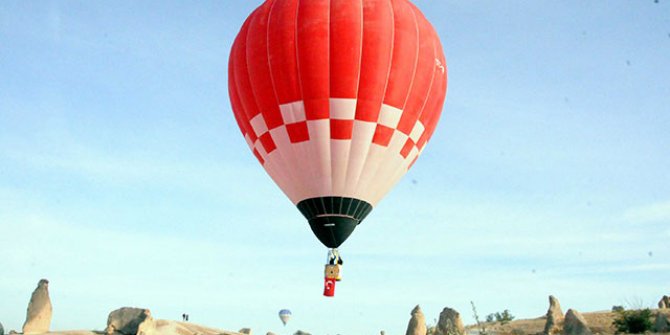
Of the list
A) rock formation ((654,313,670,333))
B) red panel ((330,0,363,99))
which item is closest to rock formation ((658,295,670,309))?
rock formation ((654,313,670,333))

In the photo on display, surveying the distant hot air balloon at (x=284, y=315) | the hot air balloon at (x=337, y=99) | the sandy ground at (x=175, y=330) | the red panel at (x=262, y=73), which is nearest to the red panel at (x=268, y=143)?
the hot air balloon at (x=337, y=99)

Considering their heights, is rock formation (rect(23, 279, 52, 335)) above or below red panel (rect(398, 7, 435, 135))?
below

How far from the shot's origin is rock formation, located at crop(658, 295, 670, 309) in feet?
112

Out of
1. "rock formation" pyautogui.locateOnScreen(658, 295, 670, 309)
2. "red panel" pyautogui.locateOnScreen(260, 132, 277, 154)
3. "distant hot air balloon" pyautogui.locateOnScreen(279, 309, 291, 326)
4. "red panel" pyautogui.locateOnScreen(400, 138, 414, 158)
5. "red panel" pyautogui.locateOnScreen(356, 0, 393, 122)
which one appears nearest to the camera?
"red panel" pyautogui.locateOnScreen(356, 0, 393, 122)

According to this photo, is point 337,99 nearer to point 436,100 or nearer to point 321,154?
point 321,154

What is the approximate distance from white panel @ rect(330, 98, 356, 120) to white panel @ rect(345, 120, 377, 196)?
55 centimetres

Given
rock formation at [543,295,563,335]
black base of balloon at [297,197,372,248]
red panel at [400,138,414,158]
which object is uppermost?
red panel at [400,138,414,158]

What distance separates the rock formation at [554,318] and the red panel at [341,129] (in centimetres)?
1311

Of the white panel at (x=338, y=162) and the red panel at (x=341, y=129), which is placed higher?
the red panel at (x=341, y=129)

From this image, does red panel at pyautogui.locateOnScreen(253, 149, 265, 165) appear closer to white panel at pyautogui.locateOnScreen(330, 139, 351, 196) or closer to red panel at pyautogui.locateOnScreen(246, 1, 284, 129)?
red panel at pyautogui.locateOnScreen(246, 1, 284, 129)

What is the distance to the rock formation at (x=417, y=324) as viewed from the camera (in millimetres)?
28848

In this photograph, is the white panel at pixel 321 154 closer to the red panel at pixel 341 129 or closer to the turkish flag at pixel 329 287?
the red panel at pixel 341 129

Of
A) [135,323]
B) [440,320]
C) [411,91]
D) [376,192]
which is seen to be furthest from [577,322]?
[135,323]

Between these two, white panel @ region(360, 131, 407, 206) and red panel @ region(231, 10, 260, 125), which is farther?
red panel @ region(231, 10, 260, 125)
